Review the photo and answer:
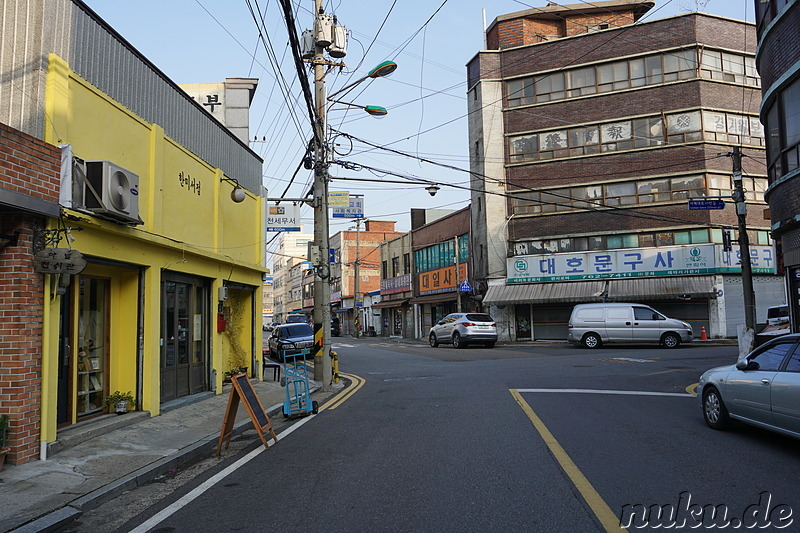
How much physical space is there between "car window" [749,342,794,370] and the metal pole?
10118mm

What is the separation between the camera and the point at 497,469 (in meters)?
6.55

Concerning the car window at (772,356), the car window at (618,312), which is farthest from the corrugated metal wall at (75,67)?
the car window at (618,312)

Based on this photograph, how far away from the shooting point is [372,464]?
23.0ft

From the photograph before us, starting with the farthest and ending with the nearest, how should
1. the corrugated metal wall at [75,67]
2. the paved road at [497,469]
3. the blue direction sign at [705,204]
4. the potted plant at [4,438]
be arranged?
Answer: 1. the blue direction sign at [705,204]
2. the corrugated metal wall at [75,67]
3. the potted plant at [4,438]
4. the paved road at [497,469]

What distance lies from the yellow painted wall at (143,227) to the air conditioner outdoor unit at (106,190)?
0.71 feet

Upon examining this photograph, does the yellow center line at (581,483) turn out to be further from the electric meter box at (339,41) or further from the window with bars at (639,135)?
the window with bars at (639,135)

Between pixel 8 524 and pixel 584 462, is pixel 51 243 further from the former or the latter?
pixel 584 462

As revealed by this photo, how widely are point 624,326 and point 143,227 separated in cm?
2098

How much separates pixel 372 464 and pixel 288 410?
150 inches

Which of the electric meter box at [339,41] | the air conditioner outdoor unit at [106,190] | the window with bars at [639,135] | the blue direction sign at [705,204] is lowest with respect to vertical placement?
the air conditioner outdoor unit at [106,190]

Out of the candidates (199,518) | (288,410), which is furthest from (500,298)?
(199,518)

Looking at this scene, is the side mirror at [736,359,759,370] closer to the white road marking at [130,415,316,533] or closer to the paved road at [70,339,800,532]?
the paved road at [70,339,800,532]

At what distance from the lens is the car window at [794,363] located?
7.16 m

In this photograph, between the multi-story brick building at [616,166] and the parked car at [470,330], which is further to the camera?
the multi-story brick building at [616,166]
